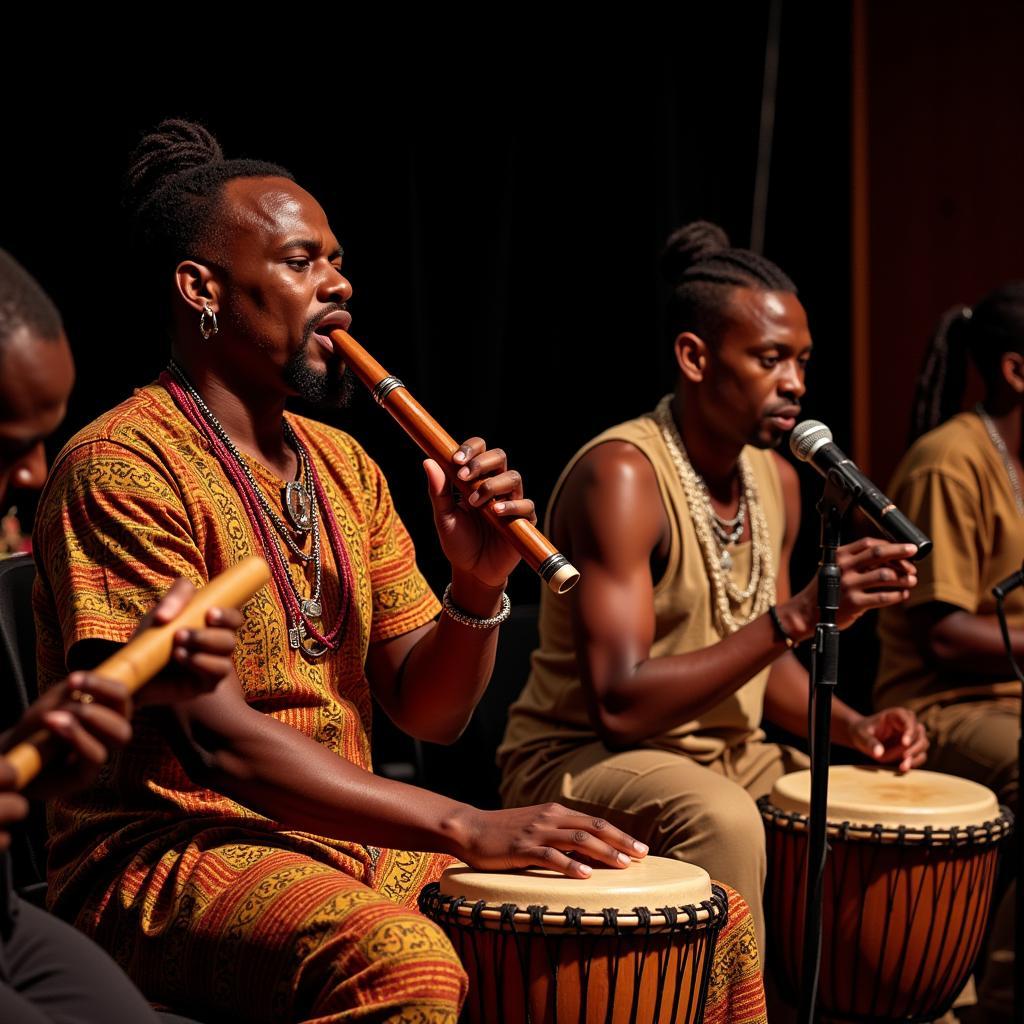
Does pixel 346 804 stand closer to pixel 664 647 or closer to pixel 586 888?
pixel 586 888

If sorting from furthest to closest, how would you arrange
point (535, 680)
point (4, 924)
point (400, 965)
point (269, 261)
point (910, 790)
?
point (535, 680)
point (910, 790)
point (269, 261)
point (400, 965)
point (4, 924)

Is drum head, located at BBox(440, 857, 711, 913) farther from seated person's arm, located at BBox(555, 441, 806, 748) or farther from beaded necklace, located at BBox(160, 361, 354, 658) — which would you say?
seated person's arm, located at BBox(555, 441, 806, 748)

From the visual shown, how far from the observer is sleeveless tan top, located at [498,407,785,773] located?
138 inches

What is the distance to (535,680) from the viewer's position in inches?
144

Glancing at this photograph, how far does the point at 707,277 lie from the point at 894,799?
1.33m

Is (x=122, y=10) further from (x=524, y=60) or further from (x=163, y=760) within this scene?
(x=163, y=760)

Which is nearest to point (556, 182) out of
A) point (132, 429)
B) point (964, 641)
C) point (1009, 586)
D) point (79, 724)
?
point (964, 641)

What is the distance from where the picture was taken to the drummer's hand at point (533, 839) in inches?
92.1

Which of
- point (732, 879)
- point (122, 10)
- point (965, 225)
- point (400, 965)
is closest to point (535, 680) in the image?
point (732, 879)

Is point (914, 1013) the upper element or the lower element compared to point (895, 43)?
lower

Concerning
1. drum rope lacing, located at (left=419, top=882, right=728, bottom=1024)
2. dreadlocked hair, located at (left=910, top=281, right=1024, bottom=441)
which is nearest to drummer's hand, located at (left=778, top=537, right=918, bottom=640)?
drum rope lacing, located at (left=419, top=882, right=728, bottom=1024)

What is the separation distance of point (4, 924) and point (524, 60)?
11.0 feet

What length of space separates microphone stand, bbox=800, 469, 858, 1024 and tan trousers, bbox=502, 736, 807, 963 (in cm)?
42

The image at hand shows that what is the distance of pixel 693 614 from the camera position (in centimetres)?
353
